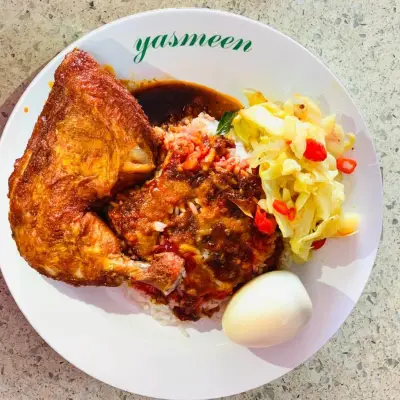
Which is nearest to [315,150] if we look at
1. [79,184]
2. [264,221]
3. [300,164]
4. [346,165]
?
[300,164]

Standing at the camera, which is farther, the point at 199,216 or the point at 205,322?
the point at 205,322

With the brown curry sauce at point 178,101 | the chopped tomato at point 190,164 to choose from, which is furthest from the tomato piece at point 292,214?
the brown curry sauce at point 178,101

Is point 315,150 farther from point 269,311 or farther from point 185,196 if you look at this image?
point 269,311

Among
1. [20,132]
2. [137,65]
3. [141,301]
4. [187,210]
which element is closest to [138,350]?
[141,301]

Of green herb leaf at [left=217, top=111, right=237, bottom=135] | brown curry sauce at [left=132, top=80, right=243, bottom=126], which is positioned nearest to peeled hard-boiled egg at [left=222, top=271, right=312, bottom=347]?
green herb leaf at [left=217, top=111, right=237, bottom=135]

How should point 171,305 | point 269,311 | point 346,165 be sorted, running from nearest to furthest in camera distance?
point 269,311, point 346,165, point 171,305

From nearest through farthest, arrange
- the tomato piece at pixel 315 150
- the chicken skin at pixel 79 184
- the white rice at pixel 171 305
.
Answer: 1. the chicken skin at pixel 79 184
2. the tomato piece at pixel 315 150
3. the white rice at pixel 171 305

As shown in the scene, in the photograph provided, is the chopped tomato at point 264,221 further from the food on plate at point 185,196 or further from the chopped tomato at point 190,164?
the chopped tomato at point 190,164
